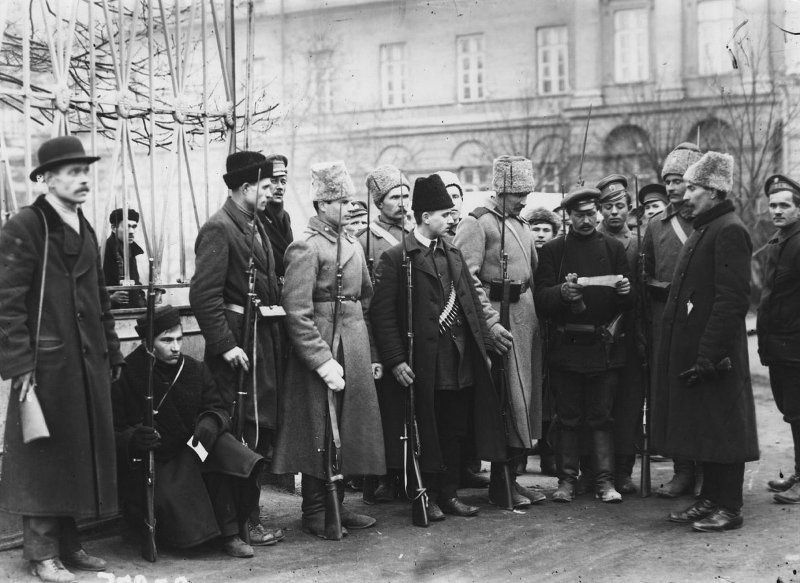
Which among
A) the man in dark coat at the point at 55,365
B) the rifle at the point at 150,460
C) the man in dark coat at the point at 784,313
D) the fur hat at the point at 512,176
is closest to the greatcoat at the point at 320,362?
the rifle at the point at 150,460

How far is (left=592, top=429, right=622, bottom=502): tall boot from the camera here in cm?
702

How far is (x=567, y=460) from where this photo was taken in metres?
7.08

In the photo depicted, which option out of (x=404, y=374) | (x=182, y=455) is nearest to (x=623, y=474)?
(x=404, y=374)

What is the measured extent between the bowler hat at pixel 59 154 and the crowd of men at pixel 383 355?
1cm

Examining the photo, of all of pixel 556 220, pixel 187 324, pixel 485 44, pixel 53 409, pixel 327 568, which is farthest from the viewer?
pixel 485 44

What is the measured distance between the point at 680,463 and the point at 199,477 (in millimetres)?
3526

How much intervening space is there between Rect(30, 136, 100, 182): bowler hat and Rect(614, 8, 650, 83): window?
611 inches

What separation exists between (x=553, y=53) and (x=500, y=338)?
559 inches

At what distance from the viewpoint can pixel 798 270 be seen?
6.89m

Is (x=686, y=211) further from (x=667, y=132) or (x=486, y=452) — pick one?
(x=667, y=132)

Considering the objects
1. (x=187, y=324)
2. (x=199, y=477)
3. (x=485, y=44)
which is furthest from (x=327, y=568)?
(x=485, y=44)

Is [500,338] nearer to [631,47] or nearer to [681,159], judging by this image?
[681,159]

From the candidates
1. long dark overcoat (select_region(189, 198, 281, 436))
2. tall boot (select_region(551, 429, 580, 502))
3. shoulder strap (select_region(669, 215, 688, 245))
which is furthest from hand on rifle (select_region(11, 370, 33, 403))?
shoulder strap (select_region(669, 215, 688, 245))

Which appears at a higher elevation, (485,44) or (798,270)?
(485,44)
